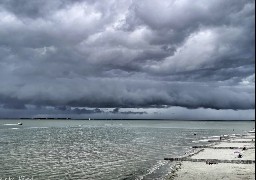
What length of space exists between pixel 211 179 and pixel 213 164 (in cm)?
1292

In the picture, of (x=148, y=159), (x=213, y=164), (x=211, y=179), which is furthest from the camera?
(x=148, y=159)

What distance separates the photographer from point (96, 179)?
44.1m

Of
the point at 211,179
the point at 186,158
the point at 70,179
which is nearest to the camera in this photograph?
the point at 211,179

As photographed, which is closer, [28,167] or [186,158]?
[28,167]

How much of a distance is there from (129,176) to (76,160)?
63.7 feet

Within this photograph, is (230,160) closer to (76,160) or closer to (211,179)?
(211,179)

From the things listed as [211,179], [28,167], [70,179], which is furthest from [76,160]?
[211,179]

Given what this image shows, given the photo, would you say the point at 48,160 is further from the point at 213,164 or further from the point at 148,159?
the point at 213,164

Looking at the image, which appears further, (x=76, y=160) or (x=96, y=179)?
(x=76, y=160)

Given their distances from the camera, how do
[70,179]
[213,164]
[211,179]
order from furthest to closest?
[213,164], [70,179], [211,179]

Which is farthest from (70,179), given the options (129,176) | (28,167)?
(28,167)

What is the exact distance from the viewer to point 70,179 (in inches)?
1734

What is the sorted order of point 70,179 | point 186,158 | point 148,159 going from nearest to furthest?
point 70,179
point 186,158
point 148,159

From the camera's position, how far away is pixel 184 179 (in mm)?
40938
